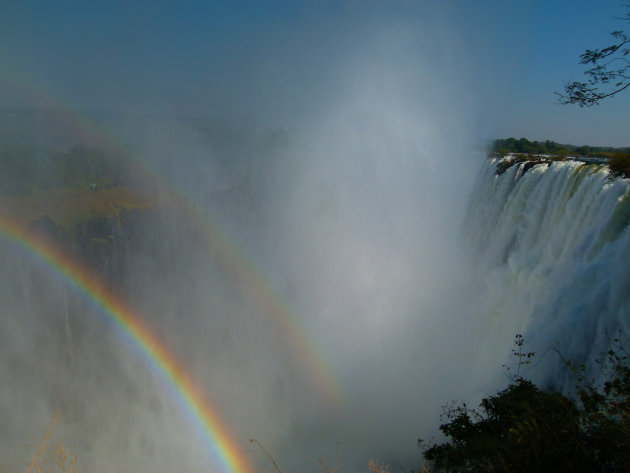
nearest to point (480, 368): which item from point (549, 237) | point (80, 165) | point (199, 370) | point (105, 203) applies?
point (549, 237)

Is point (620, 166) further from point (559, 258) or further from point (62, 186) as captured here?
point (62, 186)

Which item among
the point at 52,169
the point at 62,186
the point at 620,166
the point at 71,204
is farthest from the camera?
the point at 52,169

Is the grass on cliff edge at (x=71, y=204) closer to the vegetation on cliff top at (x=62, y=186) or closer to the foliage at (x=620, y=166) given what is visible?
the vegetation on cliff top at (x=62, y=186)

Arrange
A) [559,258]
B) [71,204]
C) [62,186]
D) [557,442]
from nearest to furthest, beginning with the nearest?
[557,442] < [559,258] < [71,204] < [62,186]

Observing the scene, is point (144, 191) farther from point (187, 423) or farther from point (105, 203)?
point (187, 423)

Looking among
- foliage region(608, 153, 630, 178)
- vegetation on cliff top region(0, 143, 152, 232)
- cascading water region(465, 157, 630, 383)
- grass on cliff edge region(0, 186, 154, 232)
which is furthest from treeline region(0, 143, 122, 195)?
foliage region(608, 153, 630, 178)

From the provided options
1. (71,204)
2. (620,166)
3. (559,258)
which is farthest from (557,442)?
(71,204)
